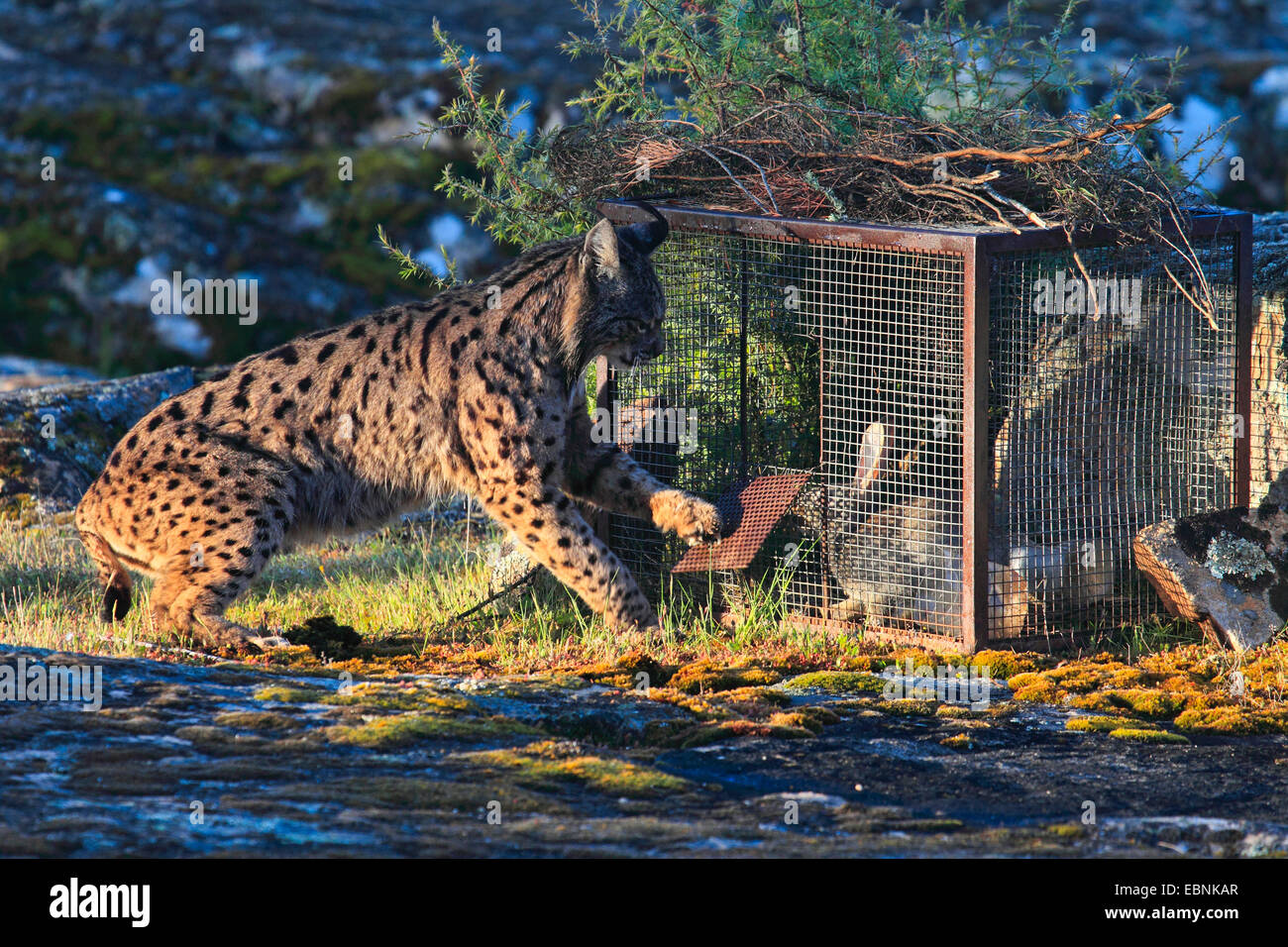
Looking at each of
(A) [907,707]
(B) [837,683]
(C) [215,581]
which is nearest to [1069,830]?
(A) [907,707]

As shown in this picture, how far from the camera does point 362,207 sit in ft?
56.3

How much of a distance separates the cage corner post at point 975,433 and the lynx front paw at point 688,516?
4.64 ft

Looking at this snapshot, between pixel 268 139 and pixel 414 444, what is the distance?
10.4 m

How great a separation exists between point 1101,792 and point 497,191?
6.12m

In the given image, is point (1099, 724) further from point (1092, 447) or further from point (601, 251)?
point (601, 251)

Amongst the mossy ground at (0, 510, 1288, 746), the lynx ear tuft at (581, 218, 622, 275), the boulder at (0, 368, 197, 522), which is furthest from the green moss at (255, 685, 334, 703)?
the boulder at (0, 368, 197, 522)

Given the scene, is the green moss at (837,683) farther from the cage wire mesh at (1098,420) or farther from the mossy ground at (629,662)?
the cage wire mesh at (1098,420)

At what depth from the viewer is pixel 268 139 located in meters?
17.9

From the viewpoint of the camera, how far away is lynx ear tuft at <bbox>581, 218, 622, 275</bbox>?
8.48 metres

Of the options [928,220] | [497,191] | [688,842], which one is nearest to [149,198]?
[497,191]

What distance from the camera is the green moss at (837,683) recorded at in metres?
7.63

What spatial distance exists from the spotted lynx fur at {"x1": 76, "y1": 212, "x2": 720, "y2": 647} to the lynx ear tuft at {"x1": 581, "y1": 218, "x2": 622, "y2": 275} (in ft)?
0.04

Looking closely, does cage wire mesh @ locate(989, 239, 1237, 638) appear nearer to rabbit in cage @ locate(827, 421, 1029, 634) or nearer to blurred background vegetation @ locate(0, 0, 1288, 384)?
rabbit in cage @ locate(827, 421, 1029, 634)
